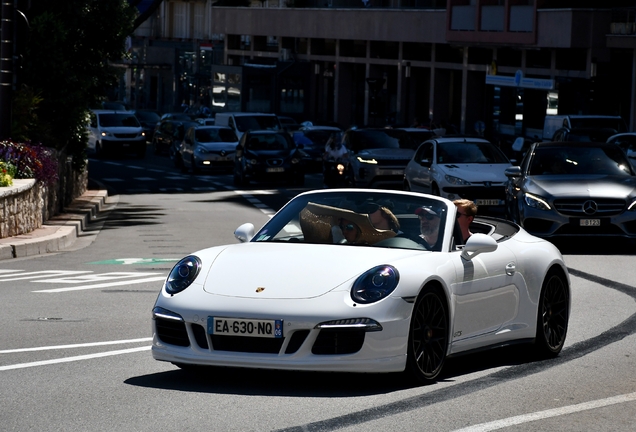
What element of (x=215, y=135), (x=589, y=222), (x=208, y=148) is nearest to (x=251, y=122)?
(x=215, y=135)

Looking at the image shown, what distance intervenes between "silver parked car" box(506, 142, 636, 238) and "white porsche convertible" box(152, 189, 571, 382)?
357 inches

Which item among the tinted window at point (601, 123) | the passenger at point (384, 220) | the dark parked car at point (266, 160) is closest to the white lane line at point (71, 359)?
the passenger at point (384, 220)

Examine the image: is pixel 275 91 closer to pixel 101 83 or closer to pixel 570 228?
pixel 101 83

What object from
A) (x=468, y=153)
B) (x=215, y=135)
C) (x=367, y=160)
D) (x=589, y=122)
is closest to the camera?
(x=468, y=153)

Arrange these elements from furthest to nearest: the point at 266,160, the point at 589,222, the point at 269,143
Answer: the point at 269,143
the point at 266,160
the point at 589,222

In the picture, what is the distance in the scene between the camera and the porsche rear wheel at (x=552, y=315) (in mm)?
9453

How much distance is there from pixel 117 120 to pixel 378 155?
26.2 metres

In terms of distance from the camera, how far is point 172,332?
806 centimetres

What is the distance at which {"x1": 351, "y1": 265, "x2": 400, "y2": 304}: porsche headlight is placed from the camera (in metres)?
7.82

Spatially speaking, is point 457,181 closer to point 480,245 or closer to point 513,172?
point 513,172

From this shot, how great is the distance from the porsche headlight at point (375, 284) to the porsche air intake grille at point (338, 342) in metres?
0.21

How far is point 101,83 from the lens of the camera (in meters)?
29.1

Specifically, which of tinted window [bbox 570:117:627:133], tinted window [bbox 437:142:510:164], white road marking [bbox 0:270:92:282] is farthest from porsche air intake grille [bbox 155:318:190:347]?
tinted window [bbox 570:117:627:133]

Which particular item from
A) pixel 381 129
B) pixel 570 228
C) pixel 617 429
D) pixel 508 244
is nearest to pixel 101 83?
pixel 381 129
